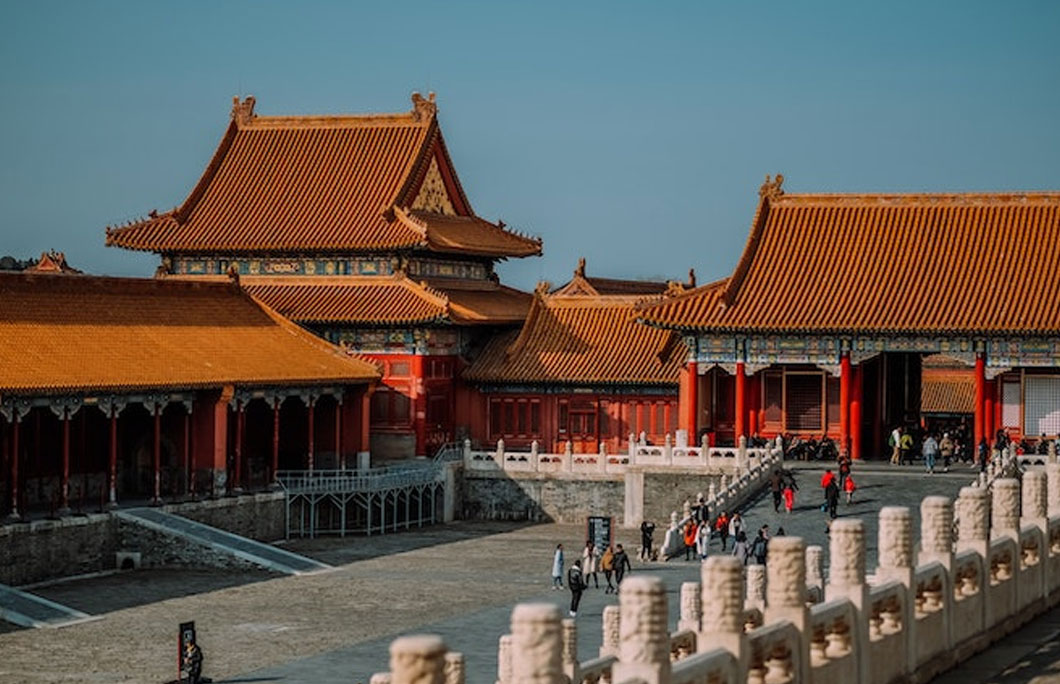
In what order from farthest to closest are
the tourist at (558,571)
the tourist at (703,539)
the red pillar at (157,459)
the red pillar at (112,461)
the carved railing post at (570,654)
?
the red pillar at (157,459)
the red pillar at (112,461)
the tourist at (703,539)
the tourist at (558,571)
the carved railing post at (570,654)

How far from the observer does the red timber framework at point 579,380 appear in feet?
241

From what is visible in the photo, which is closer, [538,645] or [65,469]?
[538,645]

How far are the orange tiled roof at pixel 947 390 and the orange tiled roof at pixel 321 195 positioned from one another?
19.9 m

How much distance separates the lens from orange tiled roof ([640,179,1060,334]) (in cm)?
6831

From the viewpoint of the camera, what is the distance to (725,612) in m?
21.1

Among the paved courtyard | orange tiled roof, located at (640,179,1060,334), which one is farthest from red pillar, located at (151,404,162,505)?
orange tiled roof, located at (640,179,1060,334)

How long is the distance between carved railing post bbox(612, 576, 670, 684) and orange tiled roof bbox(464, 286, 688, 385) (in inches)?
2068

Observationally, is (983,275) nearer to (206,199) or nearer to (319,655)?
(206,199)

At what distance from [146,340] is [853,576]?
40.1 meters

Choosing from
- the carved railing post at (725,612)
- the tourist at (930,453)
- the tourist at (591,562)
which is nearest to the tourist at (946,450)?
the tourist at (930,453)

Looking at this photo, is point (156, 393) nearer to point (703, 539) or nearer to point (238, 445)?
point (238, 445)

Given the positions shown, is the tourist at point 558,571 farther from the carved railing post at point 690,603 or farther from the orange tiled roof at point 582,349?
the orange tiled roof at point 582,349

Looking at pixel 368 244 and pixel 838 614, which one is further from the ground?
pixel 368 244

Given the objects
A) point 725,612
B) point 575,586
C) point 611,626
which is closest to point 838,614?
point 725,612
